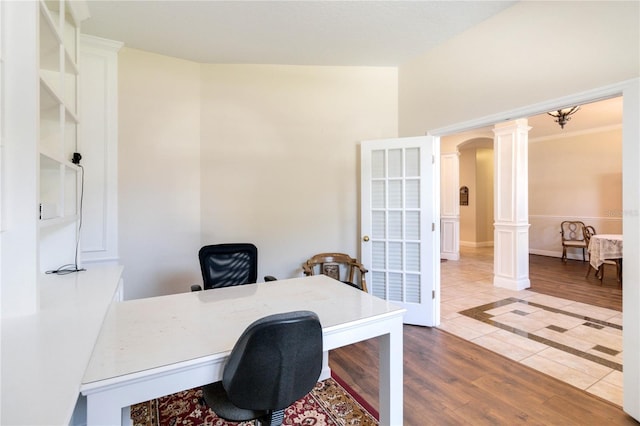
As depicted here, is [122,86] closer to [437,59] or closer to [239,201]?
[239,201]

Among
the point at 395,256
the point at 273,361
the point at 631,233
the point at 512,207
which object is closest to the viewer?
the point at 273,361

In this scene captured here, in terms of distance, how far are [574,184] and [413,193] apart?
5.62 m

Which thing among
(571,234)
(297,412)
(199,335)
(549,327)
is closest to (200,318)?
(199,335)

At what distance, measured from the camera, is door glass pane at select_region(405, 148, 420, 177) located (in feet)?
10.4

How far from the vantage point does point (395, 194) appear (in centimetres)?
330

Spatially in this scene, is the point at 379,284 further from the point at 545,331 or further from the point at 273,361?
Answer: the point at 273,361

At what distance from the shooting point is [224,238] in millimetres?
3242

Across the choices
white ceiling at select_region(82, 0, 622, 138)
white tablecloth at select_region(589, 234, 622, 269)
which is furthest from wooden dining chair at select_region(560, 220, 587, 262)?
white ceiling at select_region(82, 0, 622, 138)

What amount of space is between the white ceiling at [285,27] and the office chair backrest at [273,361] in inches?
92.0

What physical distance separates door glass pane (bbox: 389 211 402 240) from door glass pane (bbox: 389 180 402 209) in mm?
79

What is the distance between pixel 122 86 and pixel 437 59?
311cm

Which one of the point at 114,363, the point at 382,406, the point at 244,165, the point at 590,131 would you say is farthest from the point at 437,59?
the point at 590,131

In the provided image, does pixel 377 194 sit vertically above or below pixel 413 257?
above

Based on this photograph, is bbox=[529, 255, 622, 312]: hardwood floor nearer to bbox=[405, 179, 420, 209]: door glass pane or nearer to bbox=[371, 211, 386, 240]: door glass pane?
bbox=[405, 179, 420, 209]: door glass pane
